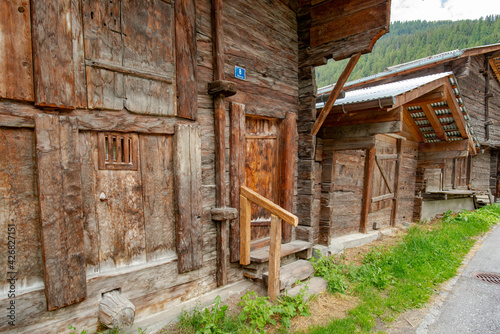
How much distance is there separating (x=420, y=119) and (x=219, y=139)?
24.8 feet

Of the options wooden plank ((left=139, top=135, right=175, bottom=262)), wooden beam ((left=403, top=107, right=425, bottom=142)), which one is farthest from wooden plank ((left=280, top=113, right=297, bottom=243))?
wooden beam ((left=403, top=107, right=425, bottom=142))

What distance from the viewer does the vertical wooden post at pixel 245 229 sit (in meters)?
3.60

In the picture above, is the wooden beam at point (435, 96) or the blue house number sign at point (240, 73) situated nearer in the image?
the blue house number sign at point (240, 73)

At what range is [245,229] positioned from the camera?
3.59 metres

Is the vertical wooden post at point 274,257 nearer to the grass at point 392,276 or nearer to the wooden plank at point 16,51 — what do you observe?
the grass at point 392,276

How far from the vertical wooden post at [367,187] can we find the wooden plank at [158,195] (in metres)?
5.44

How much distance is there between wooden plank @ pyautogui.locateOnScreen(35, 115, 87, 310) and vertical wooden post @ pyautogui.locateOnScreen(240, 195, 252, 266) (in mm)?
1918

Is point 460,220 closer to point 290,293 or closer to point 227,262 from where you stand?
point 290,293

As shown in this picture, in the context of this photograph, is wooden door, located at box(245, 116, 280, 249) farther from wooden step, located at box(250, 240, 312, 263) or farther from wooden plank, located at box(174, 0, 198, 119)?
wooden plank, located at box(174, 0, 198, 119)

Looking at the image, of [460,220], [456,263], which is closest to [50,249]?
[456,263]

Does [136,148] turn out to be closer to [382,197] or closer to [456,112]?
[382,197]

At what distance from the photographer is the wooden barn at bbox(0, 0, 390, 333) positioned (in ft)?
7.13

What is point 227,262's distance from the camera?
3668mm

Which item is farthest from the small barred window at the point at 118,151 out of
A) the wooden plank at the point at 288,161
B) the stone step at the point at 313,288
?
the stone step at the point at 313,288
